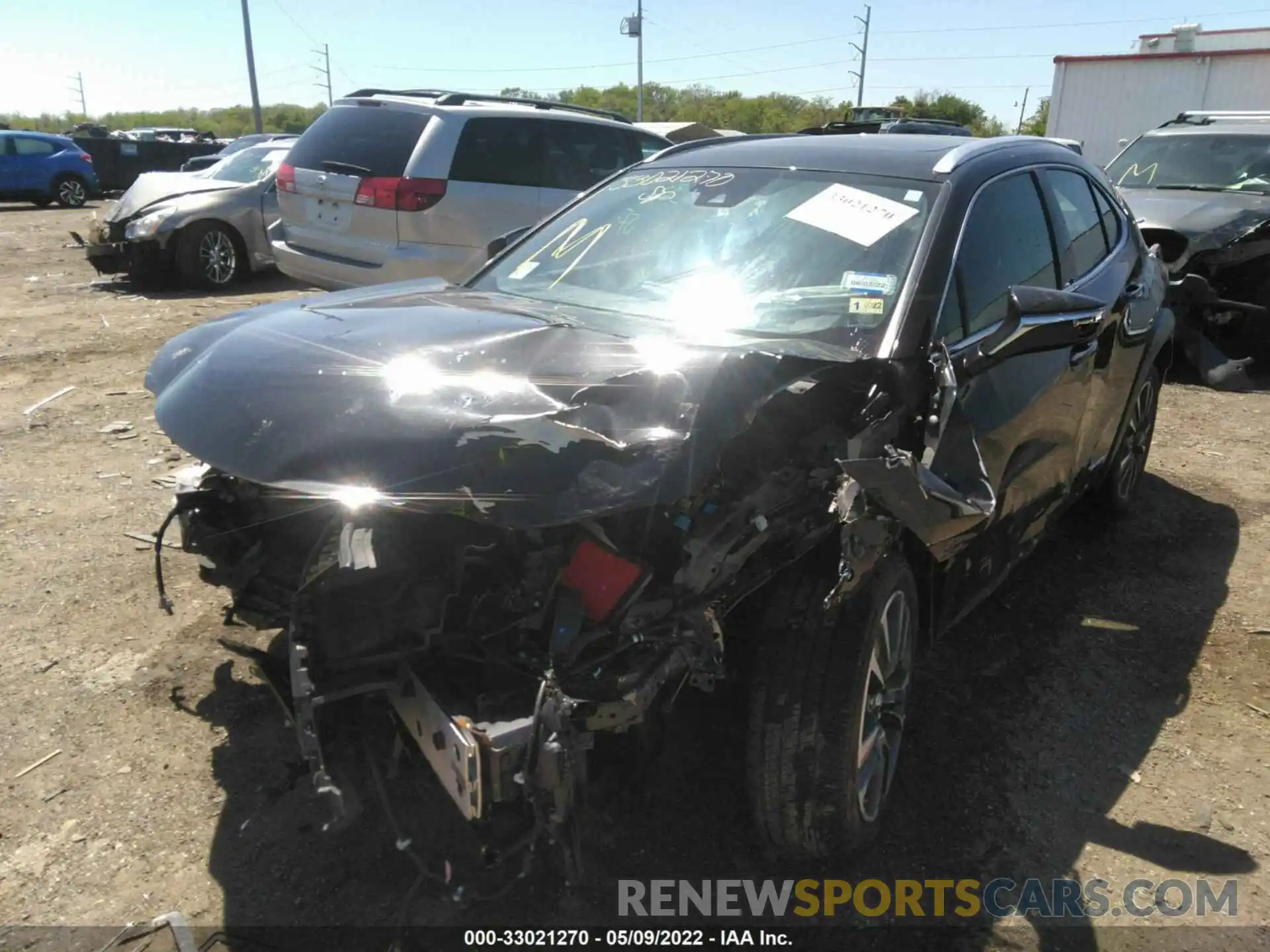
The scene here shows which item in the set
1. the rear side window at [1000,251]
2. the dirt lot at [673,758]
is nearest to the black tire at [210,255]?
the dirt lot at [673,758]

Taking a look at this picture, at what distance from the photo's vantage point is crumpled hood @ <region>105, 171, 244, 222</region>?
1096 centimetres

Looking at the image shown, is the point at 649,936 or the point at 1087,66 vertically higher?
the point at 1087,66

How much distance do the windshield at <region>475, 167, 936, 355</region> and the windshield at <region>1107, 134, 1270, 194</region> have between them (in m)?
7.12

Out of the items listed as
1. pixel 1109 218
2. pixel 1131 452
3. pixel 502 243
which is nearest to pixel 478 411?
pixel 502 243

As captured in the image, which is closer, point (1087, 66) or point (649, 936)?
point (649, 936)

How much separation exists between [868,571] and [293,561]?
1504mm

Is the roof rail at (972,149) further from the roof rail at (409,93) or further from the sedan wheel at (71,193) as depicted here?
the sedan wheel at (71,193)

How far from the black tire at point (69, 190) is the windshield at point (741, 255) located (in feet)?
81.3

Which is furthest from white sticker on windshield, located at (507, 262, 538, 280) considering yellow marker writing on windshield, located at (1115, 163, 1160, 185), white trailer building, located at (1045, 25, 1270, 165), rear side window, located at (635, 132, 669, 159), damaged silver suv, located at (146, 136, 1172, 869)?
white trailer building, located at (1045, 25, 1270, 165)

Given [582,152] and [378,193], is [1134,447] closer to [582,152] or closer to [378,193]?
[378,193]

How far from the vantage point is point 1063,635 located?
3822mm

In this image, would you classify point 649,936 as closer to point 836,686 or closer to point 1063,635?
point 836,686

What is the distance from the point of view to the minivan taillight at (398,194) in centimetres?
717

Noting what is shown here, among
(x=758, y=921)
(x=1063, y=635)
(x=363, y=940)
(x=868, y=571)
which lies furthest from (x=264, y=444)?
(x=1063, y=635)
